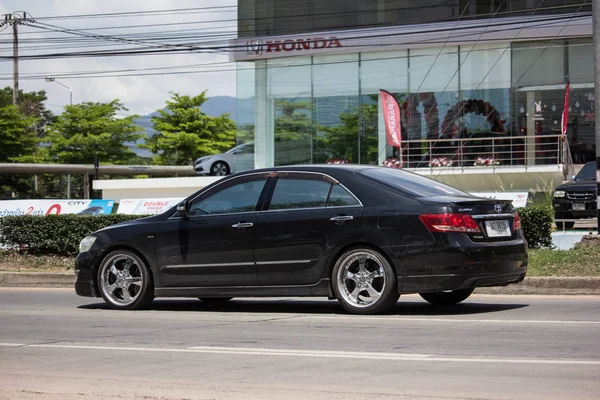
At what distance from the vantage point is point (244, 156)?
41.8 m

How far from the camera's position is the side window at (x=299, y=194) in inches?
405

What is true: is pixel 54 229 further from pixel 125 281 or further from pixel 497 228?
pixel 497 228

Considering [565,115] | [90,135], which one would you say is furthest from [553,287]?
[90,135]

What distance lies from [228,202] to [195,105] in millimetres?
64255

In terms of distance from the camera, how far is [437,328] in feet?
29.1

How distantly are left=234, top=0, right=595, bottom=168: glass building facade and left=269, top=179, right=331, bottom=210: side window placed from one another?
25655mm

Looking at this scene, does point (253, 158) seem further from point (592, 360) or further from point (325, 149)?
point (592, 360)

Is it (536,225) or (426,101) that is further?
(426,101)

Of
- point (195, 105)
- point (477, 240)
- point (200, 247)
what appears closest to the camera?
point (477, 240)

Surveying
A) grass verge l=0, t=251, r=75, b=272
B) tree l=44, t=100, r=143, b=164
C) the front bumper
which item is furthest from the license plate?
tree l=44, t=100, r=143, b=164

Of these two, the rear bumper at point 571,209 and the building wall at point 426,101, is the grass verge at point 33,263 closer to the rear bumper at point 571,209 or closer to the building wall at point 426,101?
the rear bumper at point 571,209

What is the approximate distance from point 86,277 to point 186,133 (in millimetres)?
60686

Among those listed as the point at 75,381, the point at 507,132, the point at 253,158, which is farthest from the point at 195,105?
the point at 75,381

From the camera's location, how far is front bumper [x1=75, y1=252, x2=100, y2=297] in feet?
37.7
